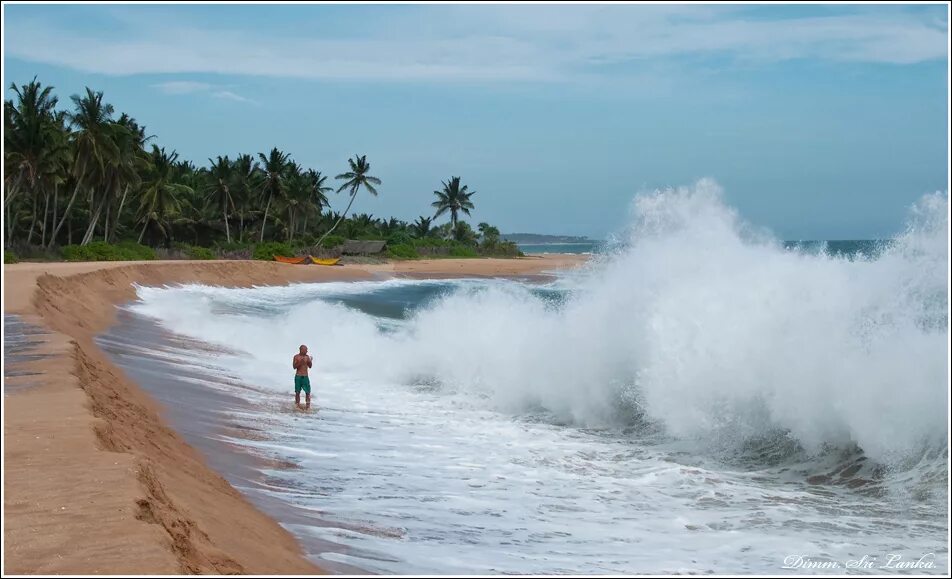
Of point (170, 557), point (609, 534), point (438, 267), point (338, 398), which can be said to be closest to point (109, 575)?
point (170, 557)

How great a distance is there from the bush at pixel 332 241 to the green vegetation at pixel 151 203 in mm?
117

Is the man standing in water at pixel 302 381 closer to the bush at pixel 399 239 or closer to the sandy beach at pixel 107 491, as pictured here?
the sandy beach at pixel 107 491

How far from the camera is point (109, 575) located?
408cm

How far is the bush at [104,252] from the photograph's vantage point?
1864 inches

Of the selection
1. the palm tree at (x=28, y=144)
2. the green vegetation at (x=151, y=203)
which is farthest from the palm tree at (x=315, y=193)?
the palm tree at (x=28, y=144)

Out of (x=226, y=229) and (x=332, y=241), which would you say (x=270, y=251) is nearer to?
(x=226, y=229)

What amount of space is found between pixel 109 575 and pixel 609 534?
11.7ft

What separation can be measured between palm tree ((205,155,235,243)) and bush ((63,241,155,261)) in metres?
12.8

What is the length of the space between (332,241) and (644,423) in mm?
62453

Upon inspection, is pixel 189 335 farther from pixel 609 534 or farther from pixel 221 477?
pixel 609 534

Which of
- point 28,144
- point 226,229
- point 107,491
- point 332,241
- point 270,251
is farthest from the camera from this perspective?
point 332,241

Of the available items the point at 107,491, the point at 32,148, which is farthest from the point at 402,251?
the point at 107,491

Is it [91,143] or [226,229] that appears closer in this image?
[91,143]

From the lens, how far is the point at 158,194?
57375 millimetres
